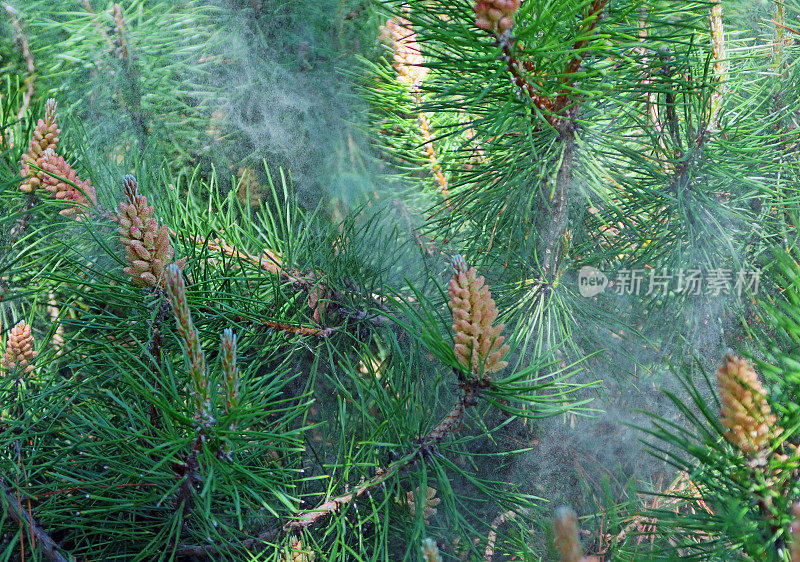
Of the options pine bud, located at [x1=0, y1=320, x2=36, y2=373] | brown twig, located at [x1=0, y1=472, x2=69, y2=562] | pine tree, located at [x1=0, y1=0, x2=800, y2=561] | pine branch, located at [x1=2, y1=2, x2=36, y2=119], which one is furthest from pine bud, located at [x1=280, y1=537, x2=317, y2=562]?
pine branch, located at [x1=2, y1=2, x2=36, y2=119]

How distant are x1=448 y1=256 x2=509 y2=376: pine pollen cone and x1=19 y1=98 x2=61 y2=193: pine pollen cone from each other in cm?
36

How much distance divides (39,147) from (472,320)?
1.28 feet

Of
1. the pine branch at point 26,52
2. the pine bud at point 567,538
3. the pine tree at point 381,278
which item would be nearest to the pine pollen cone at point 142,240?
the pine tree at point 381,278

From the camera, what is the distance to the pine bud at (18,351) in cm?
52

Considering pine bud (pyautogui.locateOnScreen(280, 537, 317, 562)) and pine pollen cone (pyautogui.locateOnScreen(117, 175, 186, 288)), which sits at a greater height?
pine pollen cone (pyautogui.locateOnScreen(117, 175, 186, 288))

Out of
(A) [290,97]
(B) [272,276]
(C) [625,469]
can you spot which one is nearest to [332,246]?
(B) [272,276]

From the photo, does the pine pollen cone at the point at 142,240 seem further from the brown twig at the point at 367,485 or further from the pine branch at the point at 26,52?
the pine branch at the point at 26,52

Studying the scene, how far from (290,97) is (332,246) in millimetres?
337

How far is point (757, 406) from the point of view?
295 mm

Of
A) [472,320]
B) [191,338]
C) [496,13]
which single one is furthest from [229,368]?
[496,13]

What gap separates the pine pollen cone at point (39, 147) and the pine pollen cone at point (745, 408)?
504mm

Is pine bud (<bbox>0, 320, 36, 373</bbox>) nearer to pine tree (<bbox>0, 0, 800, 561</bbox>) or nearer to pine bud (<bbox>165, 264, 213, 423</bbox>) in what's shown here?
pine tree (<bbox>0, 0, 800, 561</bbox>)

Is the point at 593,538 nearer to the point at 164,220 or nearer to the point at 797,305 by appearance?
the point at 797,305

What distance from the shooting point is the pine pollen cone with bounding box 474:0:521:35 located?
359 millimetres
